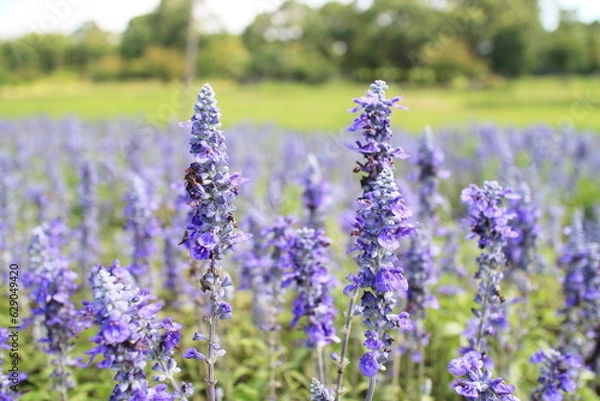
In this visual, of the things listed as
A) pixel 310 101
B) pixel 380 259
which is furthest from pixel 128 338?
pixel 310 101

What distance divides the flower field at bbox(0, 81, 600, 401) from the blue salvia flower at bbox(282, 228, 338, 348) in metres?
0.01

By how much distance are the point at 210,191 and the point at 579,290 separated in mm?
3743

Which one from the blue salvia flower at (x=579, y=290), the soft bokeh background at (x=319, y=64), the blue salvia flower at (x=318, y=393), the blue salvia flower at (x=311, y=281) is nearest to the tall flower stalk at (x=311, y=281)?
Answer: the blue salvia flower at (x=311, y=281)

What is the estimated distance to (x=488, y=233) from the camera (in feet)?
11.8

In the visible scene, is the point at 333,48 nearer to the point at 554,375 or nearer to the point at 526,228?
the point at 526,228

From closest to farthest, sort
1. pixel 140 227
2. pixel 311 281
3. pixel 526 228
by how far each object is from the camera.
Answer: pixel 311 281
pixel 526 228
pixel 140 227

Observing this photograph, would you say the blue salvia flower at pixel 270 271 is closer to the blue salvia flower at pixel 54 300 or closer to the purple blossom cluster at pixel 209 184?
the purple blossom cluster at pixel 209 184

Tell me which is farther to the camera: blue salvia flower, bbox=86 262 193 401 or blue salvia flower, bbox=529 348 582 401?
blue salvia flower, bbox=529 348 582 401

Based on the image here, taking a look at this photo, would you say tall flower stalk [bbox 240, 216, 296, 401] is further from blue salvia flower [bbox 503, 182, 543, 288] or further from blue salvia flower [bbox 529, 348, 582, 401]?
blue salvia flower [bbox 503, 182, 543, 288]

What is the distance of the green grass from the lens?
31953 mm

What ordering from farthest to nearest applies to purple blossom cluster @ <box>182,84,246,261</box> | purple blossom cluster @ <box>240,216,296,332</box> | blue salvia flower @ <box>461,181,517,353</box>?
1. purple blossom cluster @ <box>240,216,296,332</box>
2. blue salvia flower @ <box>461,181,517,353</box>
3. purple blossom cluster @ <box>182,84,246,261</box>

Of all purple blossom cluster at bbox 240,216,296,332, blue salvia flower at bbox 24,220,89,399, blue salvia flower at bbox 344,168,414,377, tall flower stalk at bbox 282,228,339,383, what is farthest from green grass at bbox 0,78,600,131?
blue salvia flower at bbox 344,168,414,377

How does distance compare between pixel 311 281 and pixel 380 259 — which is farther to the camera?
pixel 311 281

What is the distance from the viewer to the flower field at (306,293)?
2.82m
